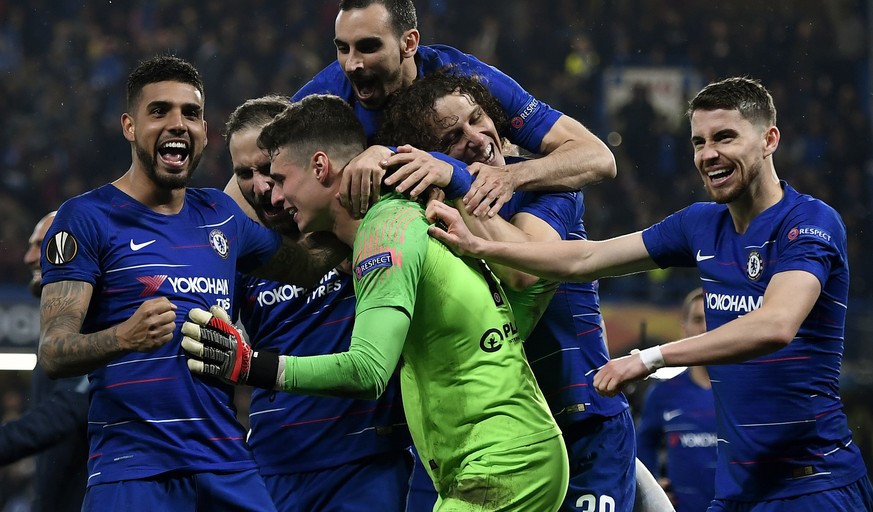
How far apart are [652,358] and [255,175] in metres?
2.01

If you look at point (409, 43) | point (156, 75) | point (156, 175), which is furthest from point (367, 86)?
point (156, 175)

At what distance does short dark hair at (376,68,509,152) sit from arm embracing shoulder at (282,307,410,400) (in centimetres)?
112

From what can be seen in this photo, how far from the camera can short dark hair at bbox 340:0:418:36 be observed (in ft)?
15.5

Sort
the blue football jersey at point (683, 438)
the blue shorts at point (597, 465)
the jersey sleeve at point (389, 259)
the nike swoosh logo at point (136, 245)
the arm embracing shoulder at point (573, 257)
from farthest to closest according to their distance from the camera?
1. the blue football jersey at point (683, 438)
2. the blue shorts at point (597, 465)
3. the nike swoosh logo at point (136, 245)
4. the arm embracing shoulder at point (573, 257)
5. the jersey sleeve at point (389, 259)

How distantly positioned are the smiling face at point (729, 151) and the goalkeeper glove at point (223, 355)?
1839 millimetres

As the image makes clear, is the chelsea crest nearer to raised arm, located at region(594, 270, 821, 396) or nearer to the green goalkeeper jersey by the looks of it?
the green goalkeeper jersey

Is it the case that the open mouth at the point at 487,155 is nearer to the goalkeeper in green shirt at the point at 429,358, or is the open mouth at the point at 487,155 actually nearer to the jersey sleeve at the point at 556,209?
the jersey sleeve at the point at 556,209

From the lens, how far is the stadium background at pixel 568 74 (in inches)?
516

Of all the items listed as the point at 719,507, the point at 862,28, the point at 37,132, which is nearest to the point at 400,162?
the point at 719,507

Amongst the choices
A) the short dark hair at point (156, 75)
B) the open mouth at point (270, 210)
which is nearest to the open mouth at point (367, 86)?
the open mouth at point (270, 210)

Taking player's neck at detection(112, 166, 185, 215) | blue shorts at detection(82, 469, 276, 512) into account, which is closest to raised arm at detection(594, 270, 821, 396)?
blue shorts at detection(82, 469, 276, 512)

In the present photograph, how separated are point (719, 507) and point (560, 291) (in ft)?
3.29

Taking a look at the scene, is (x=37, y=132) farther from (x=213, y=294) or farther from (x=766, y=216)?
(x=766, y=216)

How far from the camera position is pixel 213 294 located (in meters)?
3.93
